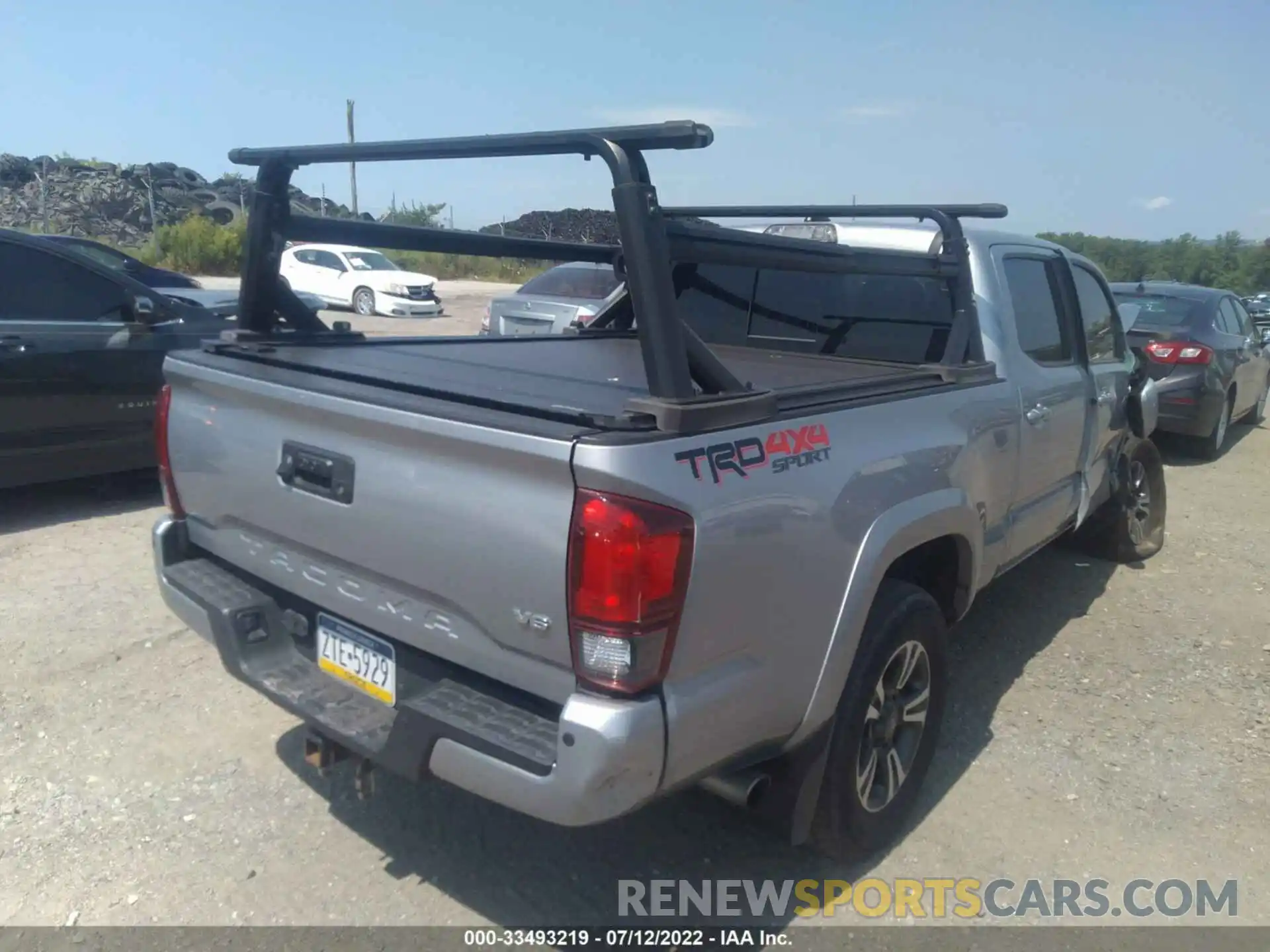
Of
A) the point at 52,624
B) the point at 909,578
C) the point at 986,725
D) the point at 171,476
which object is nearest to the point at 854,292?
the point at 909,578

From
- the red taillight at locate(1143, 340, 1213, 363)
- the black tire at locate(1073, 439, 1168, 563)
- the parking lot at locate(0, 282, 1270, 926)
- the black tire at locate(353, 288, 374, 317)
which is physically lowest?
the black tire at locate(353, 288, 374, 317)

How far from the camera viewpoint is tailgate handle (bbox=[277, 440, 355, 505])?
101 inches

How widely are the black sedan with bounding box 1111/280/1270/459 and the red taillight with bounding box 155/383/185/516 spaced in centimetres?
810

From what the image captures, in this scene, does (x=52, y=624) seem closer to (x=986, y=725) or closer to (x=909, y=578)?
(x=909, y=578)

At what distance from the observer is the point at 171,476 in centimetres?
331

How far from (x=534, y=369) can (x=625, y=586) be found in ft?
5.27

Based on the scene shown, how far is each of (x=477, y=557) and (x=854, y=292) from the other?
2.44 m

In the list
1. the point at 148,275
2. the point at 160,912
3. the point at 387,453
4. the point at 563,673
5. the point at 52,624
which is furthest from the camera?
the point at 148,275

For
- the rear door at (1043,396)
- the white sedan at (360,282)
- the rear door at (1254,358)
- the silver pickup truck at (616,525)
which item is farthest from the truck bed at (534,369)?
the white sedan at (360,282)

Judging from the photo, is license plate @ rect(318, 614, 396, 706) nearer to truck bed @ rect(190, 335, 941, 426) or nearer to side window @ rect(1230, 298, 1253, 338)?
truck bed @ rect(190, 335, 941, 426)

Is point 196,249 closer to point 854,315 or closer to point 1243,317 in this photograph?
point 1243,317

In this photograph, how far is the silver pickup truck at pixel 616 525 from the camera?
2168 millimetres

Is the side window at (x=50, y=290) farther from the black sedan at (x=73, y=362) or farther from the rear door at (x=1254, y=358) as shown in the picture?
the rear door at (x=1254, y=358)

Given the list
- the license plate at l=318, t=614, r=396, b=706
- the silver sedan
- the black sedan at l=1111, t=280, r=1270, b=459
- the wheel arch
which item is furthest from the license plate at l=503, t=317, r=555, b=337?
the license plate at l=318, t=614, r=396, b=706
